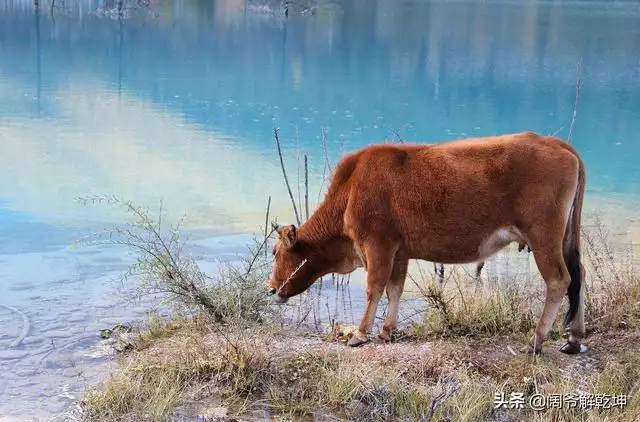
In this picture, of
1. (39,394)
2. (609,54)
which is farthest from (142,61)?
(39,394)

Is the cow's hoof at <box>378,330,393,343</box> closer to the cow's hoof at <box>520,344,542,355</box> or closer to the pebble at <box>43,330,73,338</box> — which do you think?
the cow's hoof at <box>520,344,542,355</box>

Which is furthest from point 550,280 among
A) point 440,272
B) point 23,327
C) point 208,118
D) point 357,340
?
point 208,118

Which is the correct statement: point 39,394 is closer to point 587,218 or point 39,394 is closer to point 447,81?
point 587,218

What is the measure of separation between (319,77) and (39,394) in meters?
29.5

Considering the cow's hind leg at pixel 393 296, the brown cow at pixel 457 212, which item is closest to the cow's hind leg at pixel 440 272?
the cow's hind leg at pixel 393 296

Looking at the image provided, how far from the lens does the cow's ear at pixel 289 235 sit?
7391 millimetres

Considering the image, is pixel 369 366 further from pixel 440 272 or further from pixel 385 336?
pixel 440 272

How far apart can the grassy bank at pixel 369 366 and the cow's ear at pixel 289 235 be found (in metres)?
0.60

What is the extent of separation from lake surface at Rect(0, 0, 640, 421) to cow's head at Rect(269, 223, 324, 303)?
1.79 m

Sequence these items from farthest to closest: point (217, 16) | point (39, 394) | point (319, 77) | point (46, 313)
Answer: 1. point (217, 16)
2. point (319, 77)
3. point (46, 313)
4. point (39, 394)

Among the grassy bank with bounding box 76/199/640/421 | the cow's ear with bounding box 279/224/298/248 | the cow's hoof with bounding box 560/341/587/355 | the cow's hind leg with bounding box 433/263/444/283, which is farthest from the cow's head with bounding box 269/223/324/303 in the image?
the cow's hoof with bounding box 560/341/587/355

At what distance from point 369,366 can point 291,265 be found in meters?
1.39

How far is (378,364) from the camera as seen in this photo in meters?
6.67

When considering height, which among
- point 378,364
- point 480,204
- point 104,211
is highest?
point 480,204
